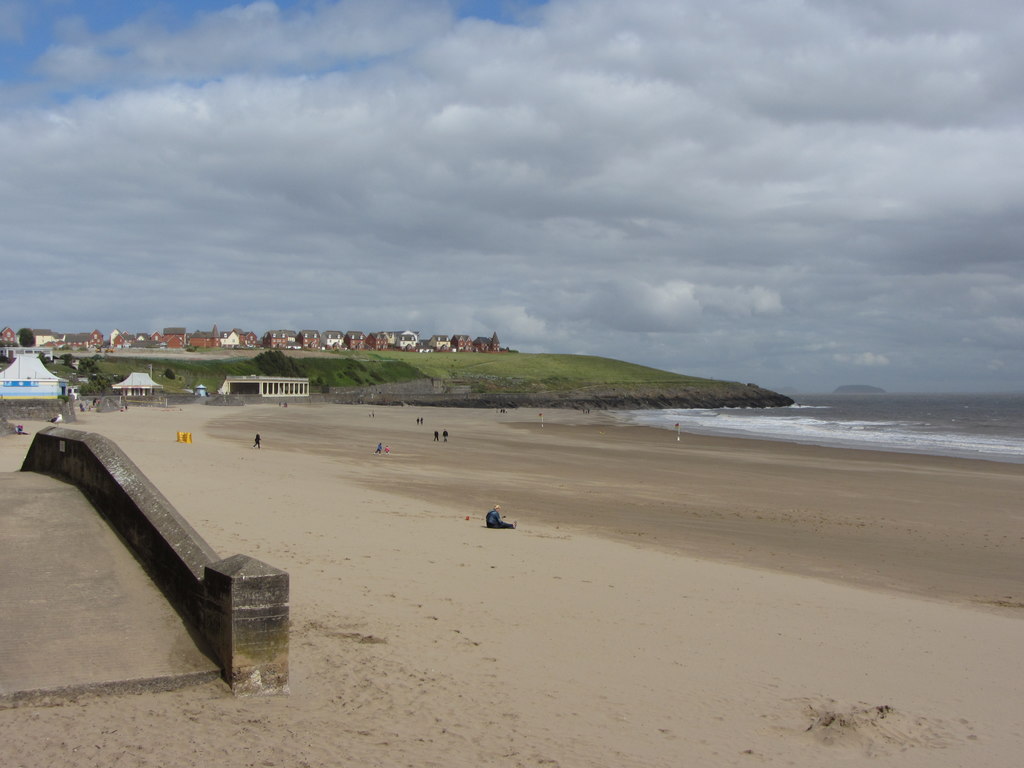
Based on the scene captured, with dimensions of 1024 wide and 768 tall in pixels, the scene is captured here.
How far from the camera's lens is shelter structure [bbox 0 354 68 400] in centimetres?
4947

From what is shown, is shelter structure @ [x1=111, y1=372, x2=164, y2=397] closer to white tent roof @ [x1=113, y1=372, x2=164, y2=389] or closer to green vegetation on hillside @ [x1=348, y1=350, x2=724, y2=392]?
white tent roof @ [x1=113, y1=372, x2=164, y2=389]

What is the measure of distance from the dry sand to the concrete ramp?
0.23 m

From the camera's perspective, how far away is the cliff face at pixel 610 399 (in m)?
110

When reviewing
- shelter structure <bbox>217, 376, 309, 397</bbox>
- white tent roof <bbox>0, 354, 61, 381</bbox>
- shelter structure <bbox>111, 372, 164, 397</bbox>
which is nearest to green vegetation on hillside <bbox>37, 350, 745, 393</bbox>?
shelter structure <bbox>111, 372, 164, 397</bbox>

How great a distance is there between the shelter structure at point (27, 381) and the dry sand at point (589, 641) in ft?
110

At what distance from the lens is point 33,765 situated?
5.09 metres

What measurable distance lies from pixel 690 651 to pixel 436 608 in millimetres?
2882

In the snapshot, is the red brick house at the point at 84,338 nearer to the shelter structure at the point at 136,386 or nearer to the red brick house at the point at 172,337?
the red brick house at the point at 172,337

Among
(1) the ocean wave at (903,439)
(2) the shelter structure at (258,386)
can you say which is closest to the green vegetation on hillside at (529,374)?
(2) the shelter structure at (258,386)

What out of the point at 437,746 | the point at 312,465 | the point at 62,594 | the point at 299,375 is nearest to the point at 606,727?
the point at 437,746

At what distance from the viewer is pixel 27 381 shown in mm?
49875

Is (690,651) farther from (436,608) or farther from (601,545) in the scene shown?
(601,545)

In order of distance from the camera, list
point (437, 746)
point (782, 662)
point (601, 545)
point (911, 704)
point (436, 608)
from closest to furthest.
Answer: point (437, 746)
point (911, 704)
point (782, 662)
point (436, 608)
point (601, 545)

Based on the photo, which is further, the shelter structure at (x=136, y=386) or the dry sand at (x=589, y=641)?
the shelter structure at (x=136, y=386)
